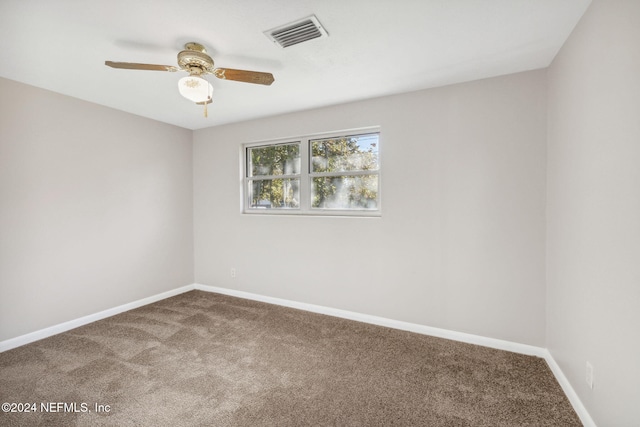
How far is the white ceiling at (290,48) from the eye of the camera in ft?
5.41

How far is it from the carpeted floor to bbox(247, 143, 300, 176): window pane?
2013 mm

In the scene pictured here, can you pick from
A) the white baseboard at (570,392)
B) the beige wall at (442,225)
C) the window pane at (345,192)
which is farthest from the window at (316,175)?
the white baseboard at (570,392)

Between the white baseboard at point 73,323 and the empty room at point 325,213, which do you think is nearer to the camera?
the empty room at point 325,213

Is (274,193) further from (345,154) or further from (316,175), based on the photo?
(345,154)

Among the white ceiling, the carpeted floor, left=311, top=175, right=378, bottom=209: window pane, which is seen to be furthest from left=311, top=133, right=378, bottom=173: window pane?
the carpeted floor

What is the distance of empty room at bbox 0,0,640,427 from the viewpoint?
1.66 meters

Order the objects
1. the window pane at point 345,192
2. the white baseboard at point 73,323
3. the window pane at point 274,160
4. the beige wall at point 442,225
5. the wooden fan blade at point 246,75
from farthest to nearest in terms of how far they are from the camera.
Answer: the window pane at point 274,160
the window pane at point 345,192
the white baseboard at point 73,323
the beige wall at point 442,225
the wooden fan blade at point 246,75

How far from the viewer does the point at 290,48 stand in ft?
6.82

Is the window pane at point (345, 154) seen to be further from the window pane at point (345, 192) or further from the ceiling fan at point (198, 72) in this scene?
the ceiling fan at point (198, 72)

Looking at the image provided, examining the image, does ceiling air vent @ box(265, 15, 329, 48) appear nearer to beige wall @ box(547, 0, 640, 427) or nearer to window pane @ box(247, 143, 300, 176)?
beige wall @ box(547, 0, 640, 427)

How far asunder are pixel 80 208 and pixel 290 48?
2.92 m

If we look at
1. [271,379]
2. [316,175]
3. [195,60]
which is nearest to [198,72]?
[195,60]

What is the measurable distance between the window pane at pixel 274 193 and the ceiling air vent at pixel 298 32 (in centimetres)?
188

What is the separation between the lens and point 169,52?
2.12m
